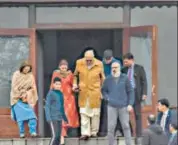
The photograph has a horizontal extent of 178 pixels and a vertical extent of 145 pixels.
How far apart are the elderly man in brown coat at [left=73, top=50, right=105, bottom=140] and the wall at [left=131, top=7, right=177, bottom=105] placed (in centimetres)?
149

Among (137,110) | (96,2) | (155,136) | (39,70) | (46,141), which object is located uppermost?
(96,2)

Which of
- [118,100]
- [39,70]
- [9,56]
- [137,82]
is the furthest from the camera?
[39,70]

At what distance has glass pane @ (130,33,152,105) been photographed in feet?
55.6

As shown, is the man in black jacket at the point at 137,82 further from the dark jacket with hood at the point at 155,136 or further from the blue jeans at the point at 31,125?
the dark jacket with hood at the point at 155,136

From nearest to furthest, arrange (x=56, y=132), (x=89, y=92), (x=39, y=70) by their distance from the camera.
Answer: (x=56, y=132) → (x=89, y=92) → (x=39, y=70)

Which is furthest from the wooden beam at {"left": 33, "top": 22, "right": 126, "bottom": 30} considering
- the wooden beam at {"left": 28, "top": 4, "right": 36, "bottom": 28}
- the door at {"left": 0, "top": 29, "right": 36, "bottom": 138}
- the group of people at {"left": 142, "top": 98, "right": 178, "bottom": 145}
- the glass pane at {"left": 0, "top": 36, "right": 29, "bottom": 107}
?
the group of people at {"left": 142, "top": 98, "right": 178, "bottom": 145}

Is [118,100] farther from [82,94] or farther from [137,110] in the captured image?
[82,94]

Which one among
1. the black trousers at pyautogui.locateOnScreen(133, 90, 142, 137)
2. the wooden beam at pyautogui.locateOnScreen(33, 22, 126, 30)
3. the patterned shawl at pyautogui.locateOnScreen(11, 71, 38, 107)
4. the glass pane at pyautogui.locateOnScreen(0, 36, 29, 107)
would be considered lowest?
the black trousers at pyautogui.locateOnScreen(133, 90, 142, 137)

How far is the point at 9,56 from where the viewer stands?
56.0 feet

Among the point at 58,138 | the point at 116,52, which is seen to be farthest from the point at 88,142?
the point at 116,52

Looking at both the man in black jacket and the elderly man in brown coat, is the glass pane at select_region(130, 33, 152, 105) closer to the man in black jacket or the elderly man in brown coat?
the man in black jacket

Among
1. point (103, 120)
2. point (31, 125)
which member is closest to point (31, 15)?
point (31, 125)

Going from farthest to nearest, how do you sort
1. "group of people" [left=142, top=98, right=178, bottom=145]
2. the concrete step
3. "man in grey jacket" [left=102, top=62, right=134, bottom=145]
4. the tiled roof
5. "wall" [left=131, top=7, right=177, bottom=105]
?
"wall" [left=131, top=7, right=177, bottom=105], the tiled roof, the concrete step, "man in grey jacket" [left=102, top=62, right=134, bottom=145], "group of people" [left=142, top=98, right=178, bottom=145]

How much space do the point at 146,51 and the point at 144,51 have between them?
0.06m
